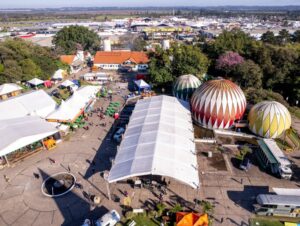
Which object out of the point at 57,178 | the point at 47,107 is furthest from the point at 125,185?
the point at 47,107

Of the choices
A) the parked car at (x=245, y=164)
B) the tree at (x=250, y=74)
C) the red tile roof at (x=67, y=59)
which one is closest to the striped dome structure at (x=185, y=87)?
the tree at (x=250, y=74)

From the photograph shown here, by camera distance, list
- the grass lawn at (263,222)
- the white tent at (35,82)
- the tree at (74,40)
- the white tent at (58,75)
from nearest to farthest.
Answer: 1. the grass lawn at (263,222)
2. the white tent at (35,82)
3. the white tent at (58,75)
4. the tree at (74,40)

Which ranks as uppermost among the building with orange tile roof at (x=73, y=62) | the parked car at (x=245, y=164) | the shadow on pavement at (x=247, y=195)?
the building with orange tile roof at (x=73, y=62)

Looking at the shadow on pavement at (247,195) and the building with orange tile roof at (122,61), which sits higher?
the building with orange tile roof at (122,61)

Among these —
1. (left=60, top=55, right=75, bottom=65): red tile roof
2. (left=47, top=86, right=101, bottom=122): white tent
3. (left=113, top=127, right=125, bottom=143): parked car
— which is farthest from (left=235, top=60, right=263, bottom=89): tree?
(left=60, top=55, right=75, bottom=65): red tile roof

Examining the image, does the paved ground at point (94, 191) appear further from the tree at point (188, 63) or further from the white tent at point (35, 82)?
the white tent at point (35, 82)

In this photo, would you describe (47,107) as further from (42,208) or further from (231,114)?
(231,114)
